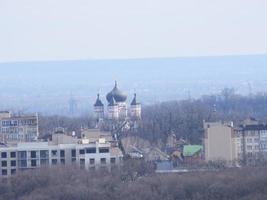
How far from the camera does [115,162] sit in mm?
36438

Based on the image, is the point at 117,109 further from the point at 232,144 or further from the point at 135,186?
the point at 135,186

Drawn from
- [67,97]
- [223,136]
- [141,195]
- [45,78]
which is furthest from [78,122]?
[45,78]

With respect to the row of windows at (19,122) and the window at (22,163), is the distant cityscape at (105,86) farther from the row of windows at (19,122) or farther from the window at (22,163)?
the window at (22,163)

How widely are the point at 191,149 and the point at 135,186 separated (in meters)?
12.5

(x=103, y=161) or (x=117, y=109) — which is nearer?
(x=103, y=161)

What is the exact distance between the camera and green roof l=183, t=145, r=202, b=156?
137 feet

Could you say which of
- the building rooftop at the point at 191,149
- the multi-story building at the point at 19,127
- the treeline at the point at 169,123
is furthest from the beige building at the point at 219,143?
the multi-story building at the point at 19,127

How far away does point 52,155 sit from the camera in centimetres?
3731

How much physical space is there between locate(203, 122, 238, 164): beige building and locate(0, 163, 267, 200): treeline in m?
7.17

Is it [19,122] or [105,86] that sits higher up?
[105,86]

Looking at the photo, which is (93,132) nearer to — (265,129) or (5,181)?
(265,129)

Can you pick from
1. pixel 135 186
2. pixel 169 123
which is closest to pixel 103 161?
pixel 135 186

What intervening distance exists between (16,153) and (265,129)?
10557mm

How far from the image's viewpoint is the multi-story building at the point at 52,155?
36.7m
